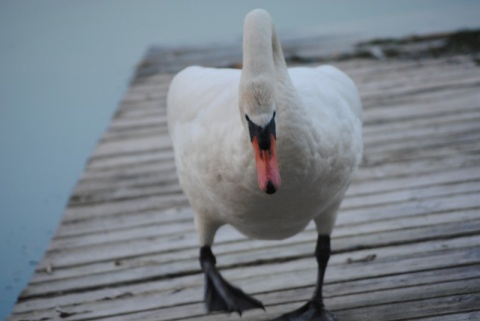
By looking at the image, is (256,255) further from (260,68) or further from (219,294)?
(260,68)

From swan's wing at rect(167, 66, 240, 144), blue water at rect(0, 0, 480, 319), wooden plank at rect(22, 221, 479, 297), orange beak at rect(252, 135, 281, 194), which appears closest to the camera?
orange beak at rect(252, 135, 281, 194)

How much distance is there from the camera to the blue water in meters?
5.64

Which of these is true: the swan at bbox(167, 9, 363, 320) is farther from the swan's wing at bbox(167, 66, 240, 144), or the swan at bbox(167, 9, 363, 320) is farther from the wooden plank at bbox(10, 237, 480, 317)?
the wooden plank at bbox(10, 237, 480, 317)

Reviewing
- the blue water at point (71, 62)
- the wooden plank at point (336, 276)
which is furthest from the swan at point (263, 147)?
the blue water at point (71, 62)

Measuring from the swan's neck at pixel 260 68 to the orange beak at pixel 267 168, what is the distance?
4.8 inches

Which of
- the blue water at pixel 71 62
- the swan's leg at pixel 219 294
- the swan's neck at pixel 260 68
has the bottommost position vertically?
the blue water at pixel 71 62

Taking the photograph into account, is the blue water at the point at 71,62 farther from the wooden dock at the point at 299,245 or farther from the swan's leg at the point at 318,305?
the swan's leg at the point at 318,305

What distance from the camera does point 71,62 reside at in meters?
11.1

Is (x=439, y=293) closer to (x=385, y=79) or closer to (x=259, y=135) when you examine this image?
(x=259, y=135)

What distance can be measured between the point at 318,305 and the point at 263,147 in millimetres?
1000

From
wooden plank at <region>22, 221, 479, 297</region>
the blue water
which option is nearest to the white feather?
wooden plank at <region>22, 221, 479, 297</region>

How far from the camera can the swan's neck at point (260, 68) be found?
208 centimetres

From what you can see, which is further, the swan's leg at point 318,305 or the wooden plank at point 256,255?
the wooden plank at point 256,255

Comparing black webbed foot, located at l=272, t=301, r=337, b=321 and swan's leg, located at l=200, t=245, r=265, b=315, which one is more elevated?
swan's leg, located at l=200, t=245, r=265, b=315
